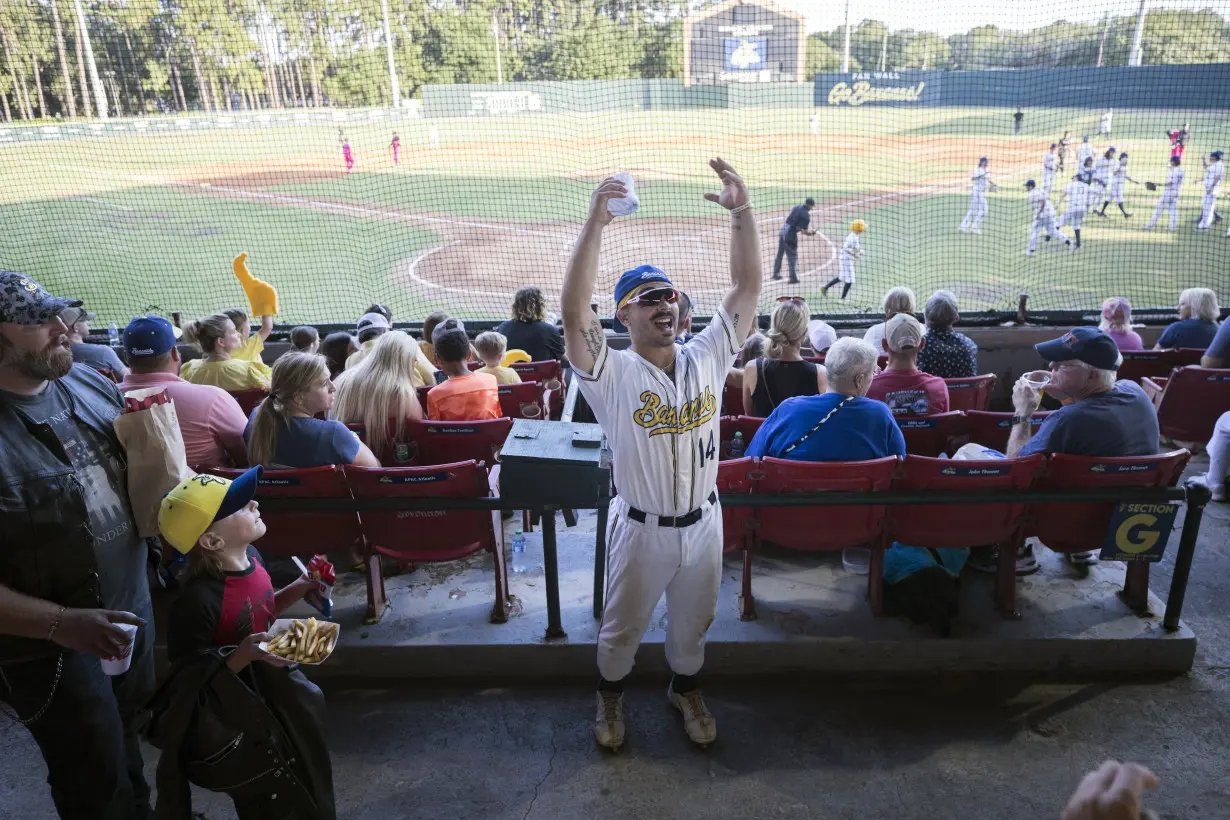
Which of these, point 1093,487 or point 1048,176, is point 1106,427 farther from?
point 1048,176

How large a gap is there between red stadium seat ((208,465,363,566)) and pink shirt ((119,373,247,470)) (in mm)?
208

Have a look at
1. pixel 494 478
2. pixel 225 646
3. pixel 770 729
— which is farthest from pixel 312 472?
pixel 770 729

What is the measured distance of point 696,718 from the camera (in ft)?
11.4

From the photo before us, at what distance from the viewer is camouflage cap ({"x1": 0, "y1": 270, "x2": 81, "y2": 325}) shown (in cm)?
240

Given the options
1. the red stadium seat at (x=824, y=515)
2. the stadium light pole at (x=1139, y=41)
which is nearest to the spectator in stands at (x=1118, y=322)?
the red stadium seat at (x=824, y=515)

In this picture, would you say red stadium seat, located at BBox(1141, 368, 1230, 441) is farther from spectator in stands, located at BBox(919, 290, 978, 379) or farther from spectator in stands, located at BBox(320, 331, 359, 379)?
spectator in stands, located at BBox(320, 331, 359, 379)

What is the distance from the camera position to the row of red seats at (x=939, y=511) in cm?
369

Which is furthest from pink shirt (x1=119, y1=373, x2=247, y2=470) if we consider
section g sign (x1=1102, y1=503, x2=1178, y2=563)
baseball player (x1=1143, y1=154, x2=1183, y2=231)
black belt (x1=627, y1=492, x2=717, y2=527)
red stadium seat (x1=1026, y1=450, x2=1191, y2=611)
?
baseball player (x1=1143, y1=154, x2=1183, y2=231)

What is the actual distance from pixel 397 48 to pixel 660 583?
2741 centimetres

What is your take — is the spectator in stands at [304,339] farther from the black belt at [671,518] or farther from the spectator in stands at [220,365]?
the black belt at [671,518]

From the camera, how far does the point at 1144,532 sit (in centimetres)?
376

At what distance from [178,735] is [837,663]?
8.88 feet

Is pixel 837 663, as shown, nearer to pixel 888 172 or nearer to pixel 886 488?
pixel 886 488

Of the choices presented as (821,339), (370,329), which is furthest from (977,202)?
(370,329)
